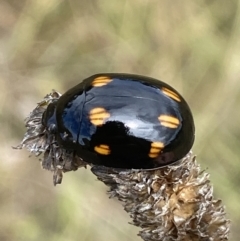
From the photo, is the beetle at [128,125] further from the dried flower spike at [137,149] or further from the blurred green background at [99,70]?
the blurred green background at [99,70]

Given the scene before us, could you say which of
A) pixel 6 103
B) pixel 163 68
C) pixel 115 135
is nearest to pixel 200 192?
pixel 115 135

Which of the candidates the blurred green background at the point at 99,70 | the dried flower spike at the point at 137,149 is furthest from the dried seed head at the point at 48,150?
the blurred green background at the point at 99,70

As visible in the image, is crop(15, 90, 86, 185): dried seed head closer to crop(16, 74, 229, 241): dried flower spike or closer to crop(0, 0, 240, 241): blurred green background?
crop(16, 74, 229, 241): dried flower spike

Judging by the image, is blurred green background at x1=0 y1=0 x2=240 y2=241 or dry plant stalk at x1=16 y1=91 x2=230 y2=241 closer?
dry plant stalk at x1=16 y1=91 x2=230 y2=241

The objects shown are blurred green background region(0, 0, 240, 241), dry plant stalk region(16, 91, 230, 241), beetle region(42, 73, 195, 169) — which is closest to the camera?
dry plant stalk region(16, 91, 230, 241)

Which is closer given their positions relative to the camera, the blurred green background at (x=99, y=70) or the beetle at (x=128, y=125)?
the beetle at (x=128, y=125)

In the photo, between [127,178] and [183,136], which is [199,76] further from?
[127,178]

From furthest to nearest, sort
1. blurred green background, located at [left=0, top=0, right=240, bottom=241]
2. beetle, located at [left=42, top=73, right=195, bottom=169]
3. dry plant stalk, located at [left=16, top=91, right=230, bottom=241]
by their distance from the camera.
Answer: blurred green background, located at [left=0, top=0, right=240, bottom=241] < beetle, located at [left=42, top=73, right=195, bottom=169] < dry plant stalk, located at [left=16, top=91, right=230, bottom=241]

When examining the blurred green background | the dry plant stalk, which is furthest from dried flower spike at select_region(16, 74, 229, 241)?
the blurred green background
